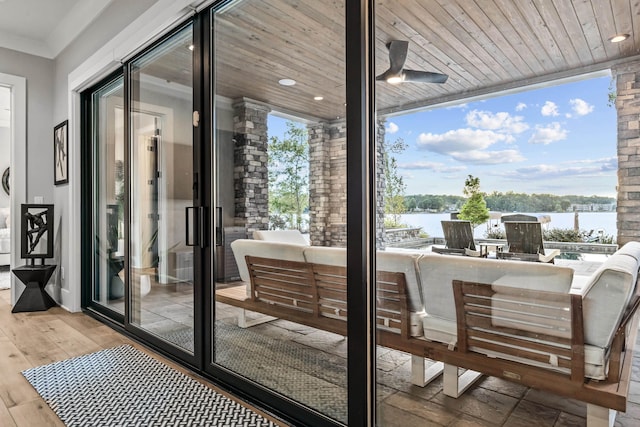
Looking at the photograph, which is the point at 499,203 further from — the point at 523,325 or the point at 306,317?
the point at 306,317

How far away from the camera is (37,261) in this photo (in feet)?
14.9

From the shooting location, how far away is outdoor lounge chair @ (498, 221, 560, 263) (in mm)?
1207

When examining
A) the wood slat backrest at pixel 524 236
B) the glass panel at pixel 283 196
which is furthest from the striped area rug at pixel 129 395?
the wood slat backrest at pixel 524 236

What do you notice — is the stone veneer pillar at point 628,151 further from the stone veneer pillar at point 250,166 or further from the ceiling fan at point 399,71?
the stone veneer pillar at point 250,166

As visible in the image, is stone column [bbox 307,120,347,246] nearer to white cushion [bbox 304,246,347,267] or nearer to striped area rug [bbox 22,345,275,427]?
white cushion [bbox 304,246,347,267]

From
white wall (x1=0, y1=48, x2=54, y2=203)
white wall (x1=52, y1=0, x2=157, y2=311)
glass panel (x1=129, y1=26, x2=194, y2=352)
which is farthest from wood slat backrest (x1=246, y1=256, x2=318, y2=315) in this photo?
white wall (x1=0, y1=48, x2=54, y2=203)

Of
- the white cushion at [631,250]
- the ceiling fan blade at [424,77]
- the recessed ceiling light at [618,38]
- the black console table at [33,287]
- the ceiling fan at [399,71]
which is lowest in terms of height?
the black console table at [33,287]

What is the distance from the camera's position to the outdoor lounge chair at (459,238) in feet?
4.51

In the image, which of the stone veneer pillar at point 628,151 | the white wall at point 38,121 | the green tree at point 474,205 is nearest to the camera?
the stone veneer pillar at point 628,151

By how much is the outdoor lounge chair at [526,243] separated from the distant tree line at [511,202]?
2.0 inches

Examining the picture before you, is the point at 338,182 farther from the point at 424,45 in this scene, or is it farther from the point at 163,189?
the point at 163,189

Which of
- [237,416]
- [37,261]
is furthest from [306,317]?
[37,261]

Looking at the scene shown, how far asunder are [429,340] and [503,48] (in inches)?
42.5

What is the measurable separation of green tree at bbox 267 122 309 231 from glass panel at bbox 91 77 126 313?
1.96 m
